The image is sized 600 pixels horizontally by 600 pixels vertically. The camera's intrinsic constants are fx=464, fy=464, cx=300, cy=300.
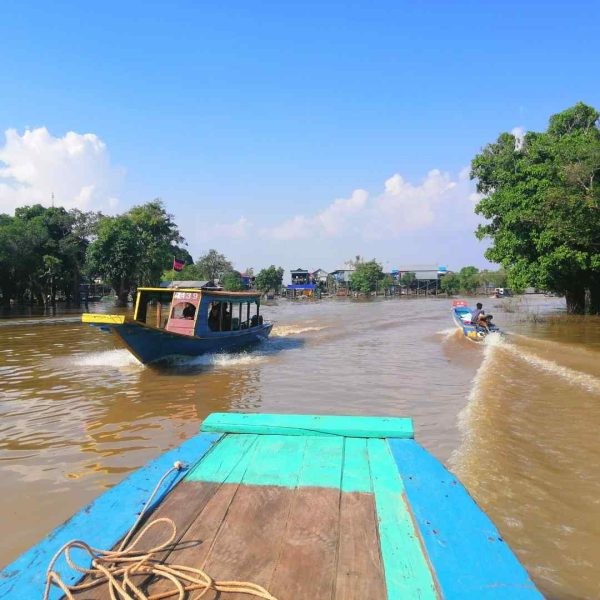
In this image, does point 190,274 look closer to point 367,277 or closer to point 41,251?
point 41,251

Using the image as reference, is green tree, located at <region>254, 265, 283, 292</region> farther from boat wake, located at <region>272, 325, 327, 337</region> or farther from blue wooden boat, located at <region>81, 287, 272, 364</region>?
blue wooden boat, located at <region>81, 287, 272, 364</region>

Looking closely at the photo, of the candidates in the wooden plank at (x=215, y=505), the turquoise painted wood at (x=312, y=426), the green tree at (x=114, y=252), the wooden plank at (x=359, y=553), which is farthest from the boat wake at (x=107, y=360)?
the green tree at (x=114, y=252)

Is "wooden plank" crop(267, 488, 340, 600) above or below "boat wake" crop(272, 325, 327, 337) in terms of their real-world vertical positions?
above

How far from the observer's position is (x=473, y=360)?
520 inches

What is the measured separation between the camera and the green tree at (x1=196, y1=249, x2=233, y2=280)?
214ft

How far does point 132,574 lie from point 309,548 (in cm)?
75

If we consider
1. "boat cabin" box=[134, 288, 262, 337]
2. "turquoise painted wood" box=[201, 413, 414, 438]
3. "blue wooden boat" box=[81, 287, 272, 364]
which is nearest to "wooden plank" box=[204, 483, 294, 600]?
"turquoise painted wood" box=[201, 413, 414, 438]

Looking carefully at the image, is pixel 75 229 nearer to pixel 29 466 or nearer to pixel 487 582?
pixel 29 466

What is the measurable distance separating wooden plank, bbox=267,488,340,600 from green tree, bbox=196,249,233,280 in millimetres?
63466

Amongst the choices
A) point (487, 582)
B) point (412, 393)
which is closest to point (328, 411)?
point (412, 393)

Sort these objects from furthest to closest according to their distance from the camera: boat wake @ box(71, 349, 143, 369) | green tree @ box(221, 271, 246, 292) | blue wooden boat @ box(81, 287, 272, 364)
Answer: green tree @ box(221, 271, 246, 292)
boat wake @ box(71, 349, 143, 369)
blue wooden boat @ box(81, 287, 272, 364)

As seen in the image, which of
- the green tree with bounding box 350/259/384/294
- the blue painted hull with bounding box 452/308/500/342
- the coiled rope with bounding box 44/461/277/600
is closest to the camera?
the coiled rope with bounding box 44/461/277/600

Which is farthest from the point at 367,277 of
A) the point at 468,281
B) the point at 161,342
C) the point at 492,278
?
the point at 161,342

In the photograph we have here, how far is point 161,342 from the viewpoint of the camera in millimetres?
11891
